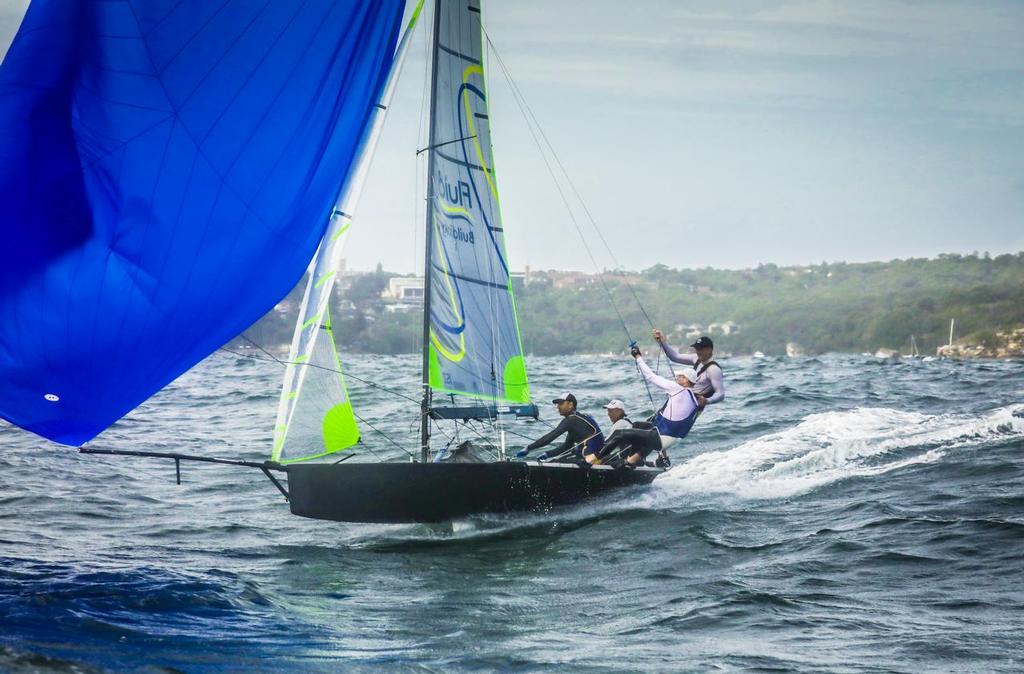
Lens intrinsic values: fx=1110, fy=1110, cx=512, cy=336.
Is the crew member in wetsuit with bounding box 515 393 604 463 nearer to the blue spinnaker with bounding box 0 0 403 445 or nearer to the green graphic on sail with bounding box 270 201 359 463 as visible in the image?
the green graphic on sail with bounding box 270 201 359 463

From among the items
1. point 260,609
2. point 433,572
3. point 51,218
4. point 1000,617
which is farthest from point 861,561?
point 51,218

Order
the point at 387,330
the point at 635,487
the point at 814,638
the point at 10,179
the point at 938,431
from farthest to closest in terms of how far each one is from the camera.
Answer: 1. the point at 387,330
2. the point at 938,431
3. the point at 635,487
4. the point at 10,179
5. the point at 814,638

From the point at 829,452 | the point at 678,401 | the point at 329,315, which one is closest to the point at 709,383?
the point at 678,401

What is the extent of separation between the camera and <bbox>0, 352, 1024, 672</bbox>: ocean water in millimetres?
6734

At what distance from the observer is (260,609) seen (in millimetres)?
7859

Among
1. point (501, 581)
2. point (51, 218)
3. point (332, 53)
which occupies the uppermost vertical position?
point (332, 53)

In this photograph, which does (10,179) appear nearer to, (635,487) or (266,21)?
(266,21)

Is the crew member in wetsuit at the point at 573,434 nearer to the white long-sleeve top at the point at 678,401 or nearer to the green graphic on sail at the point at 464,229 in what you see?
the green graphic on sail at the point at 464,229

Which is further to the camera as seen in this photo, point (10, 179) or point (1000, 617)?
point (10, 179)

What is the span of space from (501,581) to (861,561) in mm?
2865

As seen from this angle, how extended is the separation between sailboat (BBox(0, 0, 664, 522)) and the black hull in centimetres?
1

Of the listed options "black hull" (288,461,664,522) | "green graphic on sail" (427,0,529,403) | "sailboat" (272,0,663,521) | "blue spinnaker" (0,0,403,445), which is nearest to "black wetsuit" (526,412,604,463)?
"sailboat" (272,0,663,521)

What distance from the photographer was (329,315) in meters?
9.89

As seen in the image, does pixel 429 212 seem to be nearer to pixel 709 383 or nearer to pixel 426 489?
pixel 426 489
